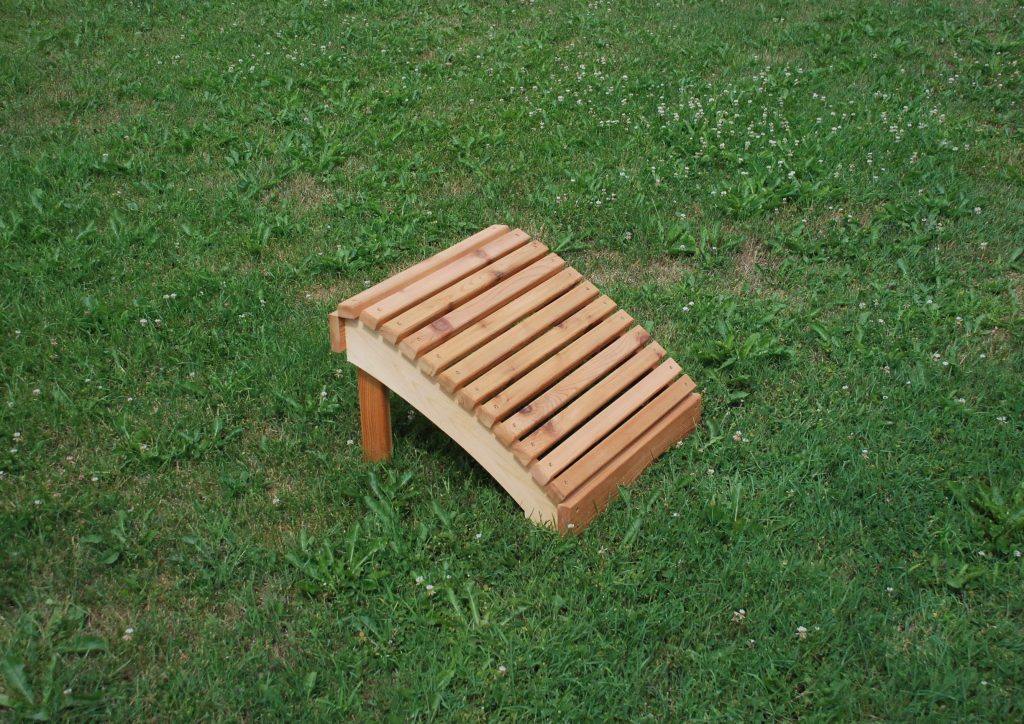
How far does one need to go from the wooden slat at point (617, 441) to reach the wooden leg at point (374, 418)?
0.76m

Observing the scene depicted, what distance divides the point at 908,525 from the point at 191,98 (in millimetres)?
5569

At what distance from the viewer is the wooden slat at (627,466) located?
3238 mm

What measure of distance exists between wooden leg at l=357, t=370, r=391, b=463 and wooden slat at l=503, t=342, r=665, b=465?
2.05ft

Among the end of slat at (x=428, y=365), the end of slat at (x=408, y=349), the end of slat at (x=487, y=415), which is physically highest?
the end of slat at (x=408, y=349)

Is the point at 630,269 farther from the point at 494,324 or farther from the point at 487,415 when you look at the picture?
the point at 487,415

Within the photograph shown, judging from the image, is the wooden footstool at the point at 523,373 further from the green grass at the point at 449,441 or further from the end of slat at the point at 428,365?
the green grass at the point at 449,441

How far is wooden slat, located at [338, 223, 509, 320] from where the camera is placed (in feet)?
10.9

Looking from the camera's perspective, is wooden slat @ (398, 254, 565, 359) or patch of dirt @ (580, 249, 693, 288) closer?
wooden slat @ (398, 254, 565, 359)

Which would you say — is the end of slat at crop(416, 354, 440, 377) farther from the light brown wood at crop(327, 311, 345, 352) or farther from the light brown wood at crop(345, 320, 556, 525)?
the light brown wood at crop(327, 311, 345, 352)

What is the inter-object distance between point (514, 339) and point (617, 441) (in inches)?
22.2

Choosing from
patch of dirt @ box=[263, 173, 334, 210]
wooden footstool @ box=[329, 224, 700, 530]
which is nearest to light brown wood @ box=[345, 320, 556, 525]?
wooden footstool @ box=[329, 224, 700, 530]

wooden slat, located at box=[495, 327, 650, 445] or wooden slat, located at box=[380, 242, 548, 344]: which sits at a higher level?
wooden slat, located at box=[380, 242, 548, 344]

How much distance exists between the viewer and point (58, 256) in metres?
4.75

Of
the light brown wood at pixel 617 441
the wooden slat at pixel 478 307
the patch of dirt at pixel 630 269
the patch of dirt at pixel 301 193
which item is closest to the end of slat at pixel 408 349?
the wooden slat at pixel 478 307
